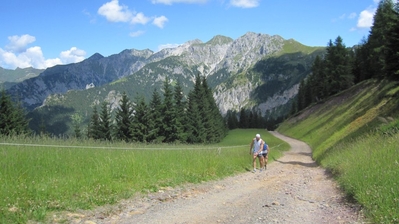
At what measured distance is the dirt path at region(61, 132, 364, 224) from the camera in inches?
284

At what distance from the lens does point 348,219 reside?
712 cm

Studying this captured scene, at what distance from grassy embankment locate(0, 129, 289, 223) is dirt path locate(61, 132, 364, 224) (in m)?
0.58

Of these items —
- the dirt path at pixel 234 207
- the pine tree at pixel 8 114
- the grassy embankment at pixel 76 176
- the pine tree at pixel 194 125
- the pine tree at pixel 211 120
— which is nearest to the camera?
the grassy embankment at pixel 76 176

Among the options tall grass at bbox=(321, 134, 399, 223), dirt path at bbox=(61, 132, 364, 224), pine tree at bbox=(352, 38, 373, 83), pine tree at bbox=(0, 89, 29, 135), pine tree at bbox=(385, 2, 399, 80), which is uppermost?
pine tree at bbox=(352, 38, 373, 83)

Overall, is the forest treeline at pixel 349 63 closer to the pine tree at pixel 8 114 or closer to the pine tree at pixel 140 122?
the pine tree at pixel 140 122

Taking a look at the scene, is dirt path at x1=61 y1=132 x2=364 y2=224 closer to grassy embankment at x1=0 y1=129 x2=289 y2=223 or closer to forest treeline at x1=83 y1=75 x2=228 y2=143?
grassy embankment at x1=0 y1=129 x2=289 y2=223

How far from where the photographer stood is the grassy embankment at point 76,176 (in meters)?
6.97

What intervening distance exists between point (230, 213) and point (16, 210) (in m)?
4.79

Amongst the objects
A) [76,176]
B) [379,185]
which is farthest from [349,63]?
[76,176]

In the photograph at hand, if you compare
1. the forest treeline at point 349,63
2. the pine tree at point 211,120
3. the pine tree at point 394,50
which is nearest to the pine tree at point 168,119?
A: the pine tree at point 211,120

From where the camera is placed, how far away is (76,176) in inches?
351

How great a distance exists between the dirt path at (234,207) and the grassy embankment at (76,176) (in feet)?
1.90

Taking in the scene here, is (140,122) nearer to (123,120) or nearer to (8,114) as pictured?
(123,120)

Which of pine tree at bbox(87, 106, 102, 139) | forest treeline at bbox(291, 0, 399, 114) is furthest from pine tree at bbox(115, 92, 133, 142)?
forest treeline at bbox(291, 0, 399, 114)
